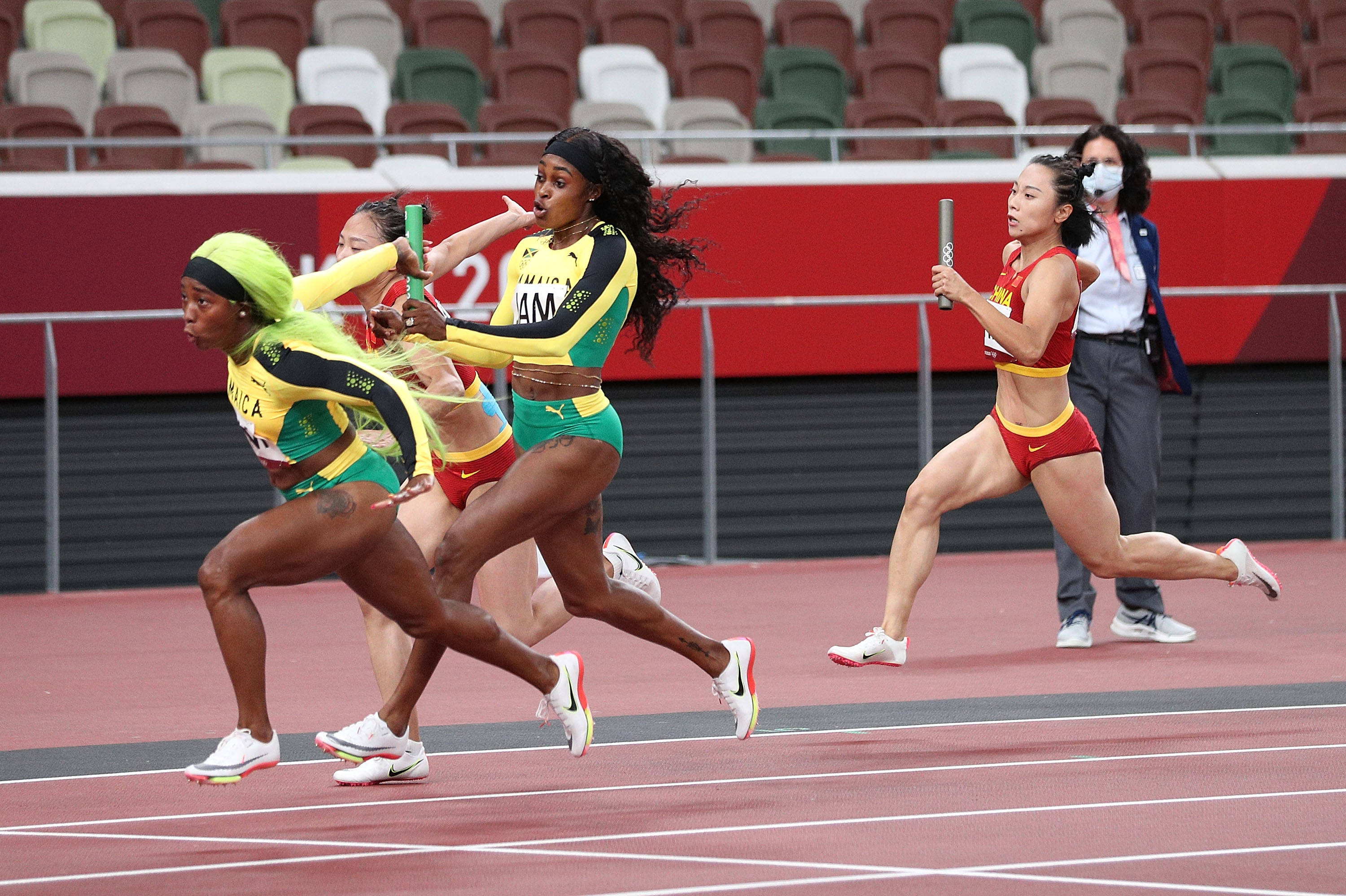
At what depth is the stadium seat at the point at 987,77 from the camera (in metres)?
17.0

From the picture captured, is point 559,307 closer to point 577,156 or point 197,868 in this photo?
point 577,156

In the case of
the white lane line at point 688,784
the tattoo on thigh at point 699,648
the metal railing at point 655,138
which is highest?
the metal railing at point 655,138

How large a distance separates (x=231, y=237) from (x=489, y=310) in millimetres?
7422

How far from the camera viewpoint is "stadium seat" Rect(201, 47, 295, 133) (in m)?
15.4

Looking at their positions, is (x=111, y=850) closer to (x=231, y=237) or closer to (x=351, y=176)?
(x=231, y=237)

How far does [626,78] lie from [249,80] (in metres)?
3.27

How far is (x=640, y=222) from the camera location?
6.34m

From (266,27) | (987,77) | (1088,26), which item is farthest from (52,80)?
(1088,26)

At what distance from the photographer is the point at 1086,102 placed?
1606cm

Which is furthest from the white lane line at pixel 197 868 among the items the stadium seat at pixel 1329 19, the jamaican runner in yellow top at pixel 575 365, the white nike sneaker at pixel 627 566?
the stadium seat at pixel 1329 19

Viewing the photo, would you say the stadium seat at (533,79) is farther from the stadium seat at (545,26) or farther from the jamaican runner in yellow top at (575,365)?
the jamaican runner in yellow top at (575,365)

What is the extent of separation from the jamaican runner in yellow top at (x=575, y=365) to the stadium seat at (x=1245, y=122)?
10.6 m

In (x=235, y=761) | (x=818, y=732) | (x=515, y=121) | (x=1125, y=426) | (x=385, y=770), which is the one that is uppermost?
(x=515, y=121)

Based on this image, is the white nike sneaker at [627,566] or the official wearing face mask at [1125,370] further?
the official wearing face mask at [1125,370]
